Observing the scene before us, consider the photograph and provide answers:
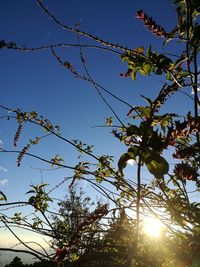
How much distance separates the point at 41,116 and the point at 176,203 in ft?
10.2

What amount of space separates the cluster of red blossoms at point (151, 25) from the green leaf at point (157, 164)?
4.10 feet

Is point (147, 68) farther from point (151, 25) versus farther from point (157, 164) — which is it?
point (157, 164)

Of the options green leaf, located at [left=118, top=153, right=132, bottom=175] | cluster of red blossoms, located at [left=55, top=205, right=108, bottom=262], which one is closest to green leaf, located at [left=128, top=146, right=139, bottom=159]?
green leaf, located at [left=118, top=153, right=132, bottom=175]

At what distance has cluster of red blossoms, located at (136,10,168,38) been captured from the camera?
92.8 inches

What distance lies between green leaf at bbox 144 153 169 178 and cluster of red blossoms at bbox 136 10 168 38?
125 centimetres

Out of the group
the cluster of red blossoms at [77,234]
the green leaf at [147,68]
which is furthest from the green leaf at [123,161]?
the green leaf at [147,68]

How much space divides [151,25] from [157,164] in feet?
4.22

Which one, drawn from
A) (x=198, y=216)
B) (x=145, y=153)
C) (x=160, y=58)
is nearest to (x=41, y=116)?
(x=160, y=58)

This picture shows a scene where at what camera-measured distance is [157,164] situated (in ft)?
5.09

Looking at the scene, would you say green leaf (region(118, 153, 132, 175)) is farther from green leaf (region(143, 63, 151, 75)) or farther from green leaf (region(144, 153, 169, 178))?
green leaf (region(143, 63, 151, 75))

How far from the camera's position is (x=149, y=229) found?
2342mm

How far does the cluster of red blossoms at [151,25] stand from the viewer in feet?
7.73

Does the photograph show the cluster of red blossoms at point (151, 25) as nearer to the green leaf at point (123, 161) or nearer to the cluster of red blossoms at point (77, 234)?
the green leaf at point (123, 161)

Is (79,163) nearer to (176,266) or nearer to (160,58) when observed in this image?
(160,58)
